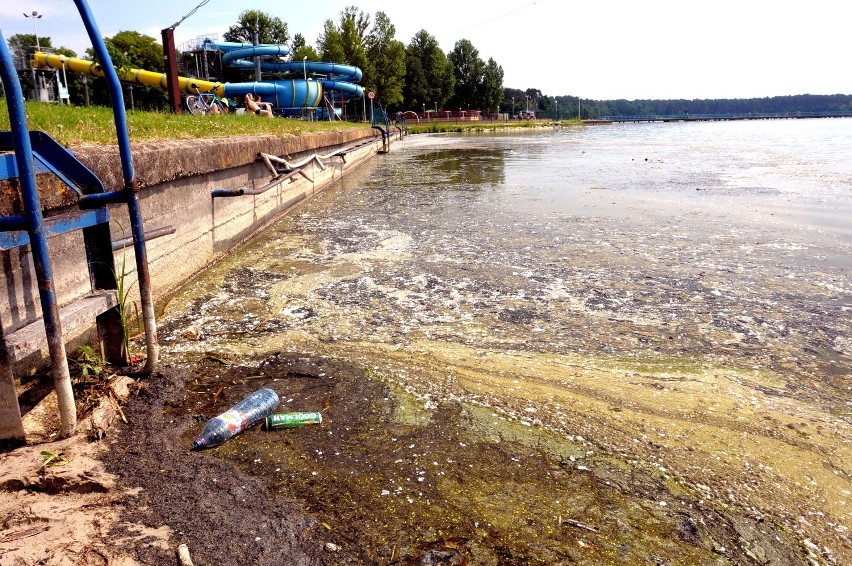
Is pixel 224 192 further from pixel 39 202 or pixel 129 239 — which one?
pixel 39 202

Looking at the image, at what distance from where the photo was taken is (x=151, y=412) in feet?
9.31

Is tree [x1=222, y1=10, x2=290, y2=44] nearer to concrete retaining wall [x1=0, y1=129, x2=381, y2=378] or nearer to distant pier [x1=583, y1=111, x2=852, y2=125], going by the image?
concrete retaining wall [x1=0, y1=129, x2=381, y2=378]

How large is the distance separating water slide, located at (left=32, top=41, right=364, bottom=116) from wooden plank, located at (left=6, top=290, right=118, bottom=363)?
1936 centimetres

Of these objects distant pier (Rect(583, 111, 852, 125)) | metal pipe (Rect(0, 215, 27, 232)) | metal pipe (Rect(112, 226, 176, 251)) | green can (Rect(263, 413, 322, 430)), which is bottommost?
green can (Rect(263, 413, 322, 430))

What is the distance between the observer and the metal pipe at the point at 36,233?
2.14m

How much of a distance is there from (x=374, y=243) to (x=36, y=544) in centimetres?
526

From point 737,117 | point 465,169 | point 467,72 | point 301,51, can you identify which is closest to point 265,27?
point 301,51

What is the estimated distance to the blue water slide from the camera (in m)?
30.5

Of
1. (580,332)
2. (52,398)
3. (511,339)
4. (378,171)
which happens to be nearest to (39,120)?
(52,398)

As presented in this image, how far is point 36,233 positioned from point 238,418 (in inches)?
44.6

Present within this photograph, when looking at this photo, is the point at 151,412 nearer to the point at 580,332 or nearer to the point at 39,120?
the point at 580,332

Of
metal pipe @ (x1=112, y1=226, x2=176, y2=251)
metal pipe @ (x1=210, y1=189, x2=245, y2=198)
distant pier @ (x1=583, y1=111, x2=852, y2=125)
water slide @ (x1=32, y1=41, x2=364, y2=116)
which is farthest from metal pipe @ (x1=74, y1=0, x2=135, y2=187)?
distant pier @ (x1=583, y1=111, x2=852, y2=125)

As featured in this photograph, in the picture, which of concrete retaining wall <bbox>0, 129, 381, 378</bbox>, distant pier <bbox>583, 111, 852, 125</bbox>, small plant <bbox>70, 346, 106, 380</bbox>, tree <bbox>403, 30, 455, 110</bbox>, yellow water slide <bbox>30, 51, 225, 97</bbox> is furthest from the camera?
distant pier <bbox>583, 111, 852, 125</bbox>

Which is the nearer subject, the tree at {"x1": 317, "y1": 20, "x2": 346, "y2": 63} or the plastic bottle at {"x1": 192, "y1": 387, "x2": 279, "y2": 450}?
the plastic bottle at {"x1": 192, "y1": 387, "x2": 279, "y2": 450}
